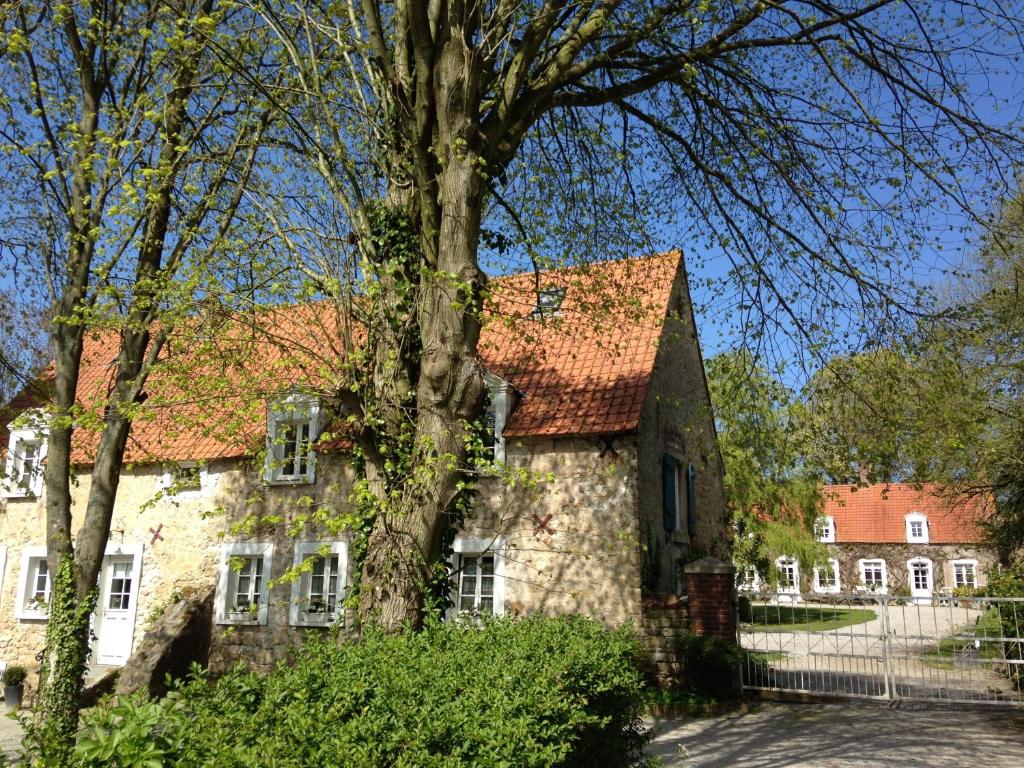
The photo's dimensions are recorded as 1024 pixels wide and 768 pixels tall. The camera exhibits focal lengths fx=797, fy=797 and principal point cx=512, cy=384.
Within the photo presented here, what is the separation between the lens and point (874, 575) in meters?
45.5

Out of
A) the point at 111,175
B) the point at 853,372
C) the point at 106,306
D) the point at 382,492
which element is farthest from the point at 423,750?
the point at 111,175

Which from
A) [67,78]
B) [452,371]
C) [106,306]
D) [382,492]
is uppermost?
[67,78]

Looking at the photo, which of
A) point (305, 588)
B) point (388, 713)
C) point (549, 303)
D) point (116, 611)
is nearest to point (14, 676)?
point (116, 611)

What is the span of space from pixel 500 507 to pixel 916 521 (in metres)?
38.9

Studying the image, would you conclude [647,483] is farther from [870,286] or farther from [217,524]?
[217,524]

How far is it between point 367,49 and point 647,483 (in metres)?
8.48

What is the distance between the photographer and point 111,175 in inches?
385

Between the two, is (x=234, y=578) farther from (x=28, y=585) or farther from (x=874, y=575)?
(x=874, y=575)

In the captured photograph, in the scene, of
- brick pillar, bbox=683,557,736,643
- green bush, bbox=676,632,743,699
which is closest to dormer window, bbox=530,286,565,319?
brick pillar, bbox=683,557,736,643

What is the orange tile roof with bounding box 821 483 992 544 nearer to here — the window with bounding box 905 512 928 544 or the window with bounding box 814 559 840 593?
the window with bounding box 905 512 928 544

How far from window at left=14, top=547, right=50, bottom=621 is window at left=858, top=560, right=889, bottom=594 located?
41.4 m

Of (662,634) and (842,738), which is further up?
(662,634)

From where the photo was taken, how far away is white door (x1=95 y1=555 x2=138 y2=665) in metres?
15.5

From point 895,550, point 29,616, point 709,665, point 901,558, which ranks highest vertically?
point 895,550
